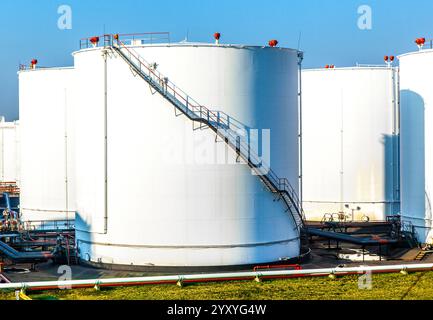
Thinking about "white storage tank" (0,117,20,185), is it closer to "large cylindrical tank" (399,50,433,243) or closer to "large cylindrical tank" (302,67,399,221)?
"large cylindrical tank" (302,67,399,221)

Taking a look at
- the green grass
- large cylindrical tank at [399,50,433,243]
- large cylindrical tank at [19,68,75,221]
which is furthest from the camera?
large cylindrical tank at [19,68,75,221]

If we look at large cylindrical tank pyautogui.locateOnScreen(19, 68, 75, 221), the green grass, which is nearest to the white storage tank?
large cylindrical tank pyautogui.locateOnScreen(19, 68, 75, 221)

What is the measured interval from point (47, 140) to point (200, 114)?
18.0 meters

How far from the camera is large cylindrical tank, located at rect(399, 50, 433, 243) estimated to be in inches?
1476

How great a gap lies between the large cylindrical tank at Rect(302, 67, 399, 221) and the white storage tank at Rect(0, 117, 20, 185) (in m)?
32.5

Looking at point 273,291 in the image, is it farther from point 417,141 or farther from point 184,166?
point 417,141

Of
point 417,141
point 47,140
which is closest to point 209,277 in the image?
point 417,141

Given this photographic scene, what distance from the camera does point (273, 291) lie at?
27719 mm

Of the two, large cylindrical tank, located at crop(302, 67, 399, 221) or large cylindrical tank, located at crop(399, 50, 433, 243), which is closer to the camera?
large cylindrical tank, located at crop(399, 50, 433, 243)

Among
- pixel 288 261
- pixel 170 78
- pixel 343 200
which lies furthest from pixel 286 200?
pixel 343 200

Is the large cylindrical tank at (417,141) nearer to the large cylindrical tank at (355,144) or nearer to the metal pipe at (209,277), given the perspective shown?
the metal pipe at (209,277)

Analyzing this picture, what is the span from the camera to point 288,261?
1324 inches

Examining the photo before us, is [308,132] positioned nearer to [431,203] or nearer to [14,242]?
[431,203]

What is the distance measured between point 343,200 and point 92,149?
21554 millimetres
